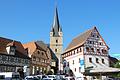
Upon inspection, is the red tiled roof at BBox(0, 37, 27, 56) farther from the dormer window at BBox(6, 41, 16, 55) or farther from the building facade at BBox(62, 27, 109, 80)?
the building facade at BBox(62, 27, 109, 80)

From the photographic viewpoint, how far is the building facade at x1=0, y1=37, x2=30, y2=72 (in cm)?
5419

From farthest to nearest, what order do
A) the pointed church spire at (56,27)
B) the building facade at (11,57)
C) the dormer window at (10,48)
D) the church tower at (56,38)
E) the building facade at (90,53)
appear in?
the pointed church spire at (56,27)
the church tower at (56,38)
the building facade at (90,53)
the dormer window at (10,48)
the building facade at (11,57)

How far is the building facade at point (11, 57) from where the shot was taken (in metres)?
54.2

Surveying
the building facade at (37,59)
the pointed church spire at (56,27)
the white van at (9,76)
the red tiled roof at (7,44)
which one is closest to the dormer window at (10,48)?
the red tiled roof at (7,44)

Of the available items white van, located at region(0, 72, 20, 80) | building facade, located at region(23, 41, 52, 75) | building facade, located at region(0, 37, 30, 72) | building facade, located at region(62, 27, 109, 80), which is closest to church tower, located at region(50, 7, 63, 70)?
building facade, located at region(23, 41, 52, 75)

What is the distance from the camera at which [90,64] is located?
63.9 m

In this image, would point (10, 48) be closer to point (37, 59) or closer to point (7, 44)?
point (7, 44)

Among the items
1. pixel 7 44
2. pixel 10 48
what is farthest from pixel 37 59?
pixel 10 48

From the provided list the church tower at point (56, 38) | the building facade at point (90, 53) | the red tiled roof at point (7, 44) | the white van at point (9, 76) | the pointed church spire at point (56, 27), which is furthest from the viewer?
the pointed church spire at point (56, 27)

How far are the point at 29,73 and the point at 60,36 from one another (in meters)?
38.1

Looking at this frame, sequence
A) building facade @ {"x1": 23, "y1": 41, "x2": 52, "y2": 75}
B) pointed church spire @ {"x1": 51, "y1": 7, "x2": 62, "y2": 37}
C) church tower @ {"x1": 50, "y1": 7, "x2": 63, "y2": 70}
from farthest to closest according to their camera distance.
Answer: pointed church spire @ {"x1": 51, "y1": 7, "x2": 62, "y2": 37} < church tower @ {"x1": 50, "y1": 7, "x2": 63, "y2": 70} < building facade @ {"x1": 23, "y1": 41, "x2": 52, "y2": 75}

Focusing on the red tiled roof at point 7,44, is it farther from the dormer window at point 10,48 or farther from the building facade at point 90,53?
the building facade at point 90,53

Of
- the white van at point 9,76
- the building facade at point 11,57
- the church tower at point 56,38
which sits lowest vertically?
the white van at point 9,76

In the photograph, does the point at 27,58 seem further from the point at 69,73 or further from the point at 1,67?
the point at 69,73
